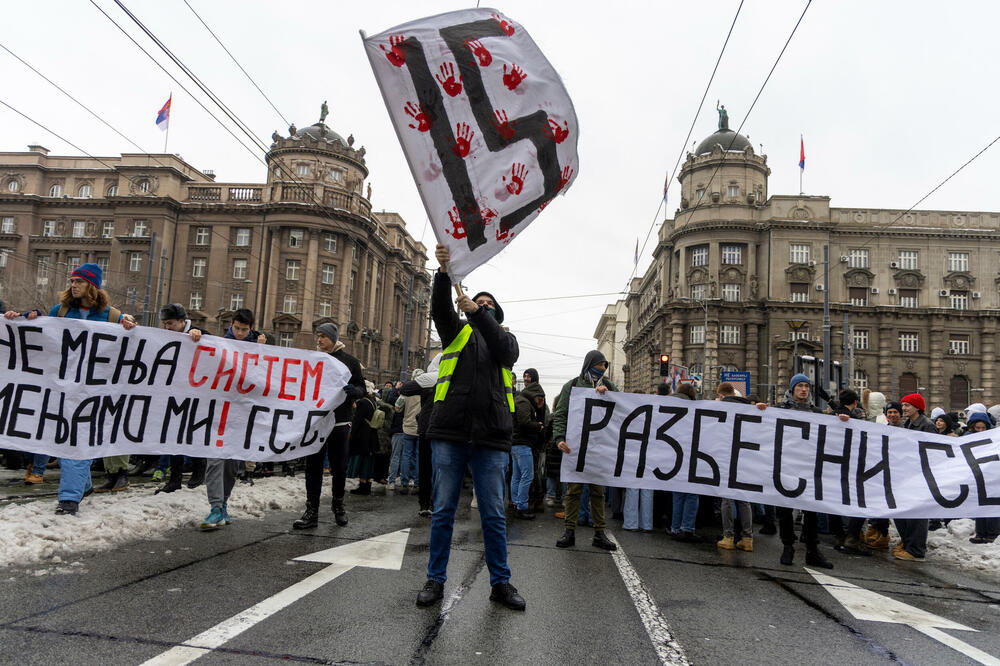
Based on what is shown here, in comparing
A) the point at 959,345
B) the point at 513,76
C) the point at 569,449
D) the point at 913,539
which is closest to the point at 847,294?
the point at 959,345

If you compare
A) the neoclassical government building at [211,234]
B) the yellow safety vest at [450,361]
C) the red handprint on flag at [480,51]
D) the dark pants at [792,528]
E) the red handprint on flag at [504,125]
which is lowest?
the dark pants at [792,528]

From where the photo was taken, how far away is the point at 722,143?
233ft

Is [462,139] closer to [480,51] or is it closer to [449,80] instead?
[449,80]

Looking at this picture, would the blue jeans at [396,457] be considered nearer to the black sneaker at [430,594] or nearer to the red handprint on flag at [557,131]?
the black sneaker at [430,594]

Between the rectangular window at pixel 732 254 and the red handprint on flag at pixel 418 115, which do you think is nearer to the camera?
the red handprint on flag at pixel 418 115

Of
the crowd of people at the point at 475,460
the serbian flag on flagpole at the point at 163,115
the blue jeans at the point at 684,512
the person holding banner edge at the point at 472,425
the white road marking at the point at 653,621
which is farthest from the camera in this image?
the serbian flag on flagpole at the point at 163,115

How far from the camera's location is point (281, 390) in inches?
268

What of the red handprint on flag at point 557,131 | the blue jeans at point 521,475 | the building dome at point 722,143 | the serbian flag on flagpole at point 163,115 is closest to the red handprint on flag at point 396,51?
the red handprint on flag at point 557,131

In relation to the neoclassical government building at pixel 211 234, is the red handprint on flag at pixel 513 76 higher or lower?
lower

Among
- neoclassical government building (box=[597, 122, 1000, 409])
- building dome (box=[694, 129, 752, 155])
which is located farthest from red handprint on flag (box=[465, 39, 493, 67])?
building dome (box=[694, 129, 752, 155])

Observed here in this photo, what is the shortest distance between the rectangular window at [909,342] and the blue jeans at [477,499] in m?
67.2

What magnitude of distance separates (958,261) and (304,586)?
73.1 m

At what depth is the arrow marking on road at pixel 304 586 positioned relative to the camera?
3088 millimetres

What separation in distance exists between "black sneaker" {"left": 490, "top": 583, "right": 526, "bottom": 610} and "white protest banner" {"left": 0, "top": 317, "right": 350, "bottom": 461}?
296 cm
